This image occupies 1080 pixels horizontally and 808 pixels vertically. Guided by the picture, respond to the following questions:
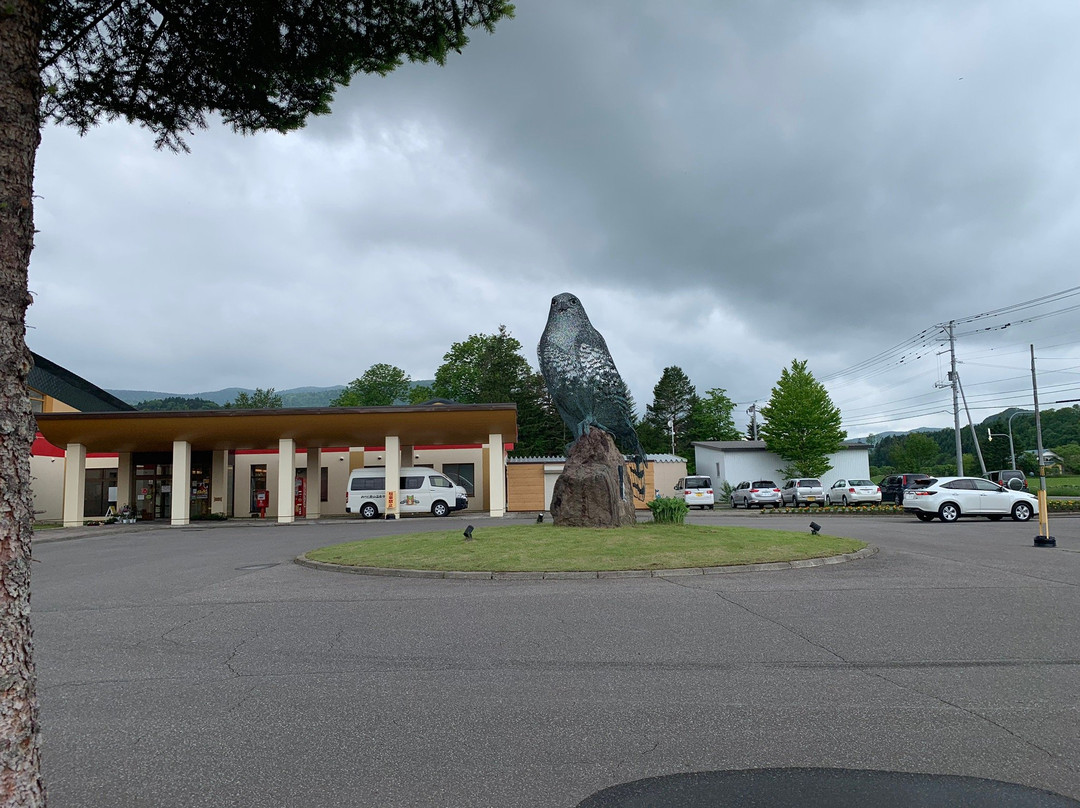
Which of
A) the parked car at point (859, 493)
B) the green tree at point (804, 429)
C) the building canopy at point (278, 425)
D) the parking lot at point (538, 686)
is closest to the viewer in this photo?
the parking lot at point (538, 686)

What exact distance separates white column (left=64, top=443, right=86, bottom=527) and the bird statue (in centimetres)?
2192

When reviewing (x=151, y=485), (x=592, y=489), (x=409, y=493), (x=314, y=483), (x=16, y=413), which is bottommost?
(x=409, y=493)

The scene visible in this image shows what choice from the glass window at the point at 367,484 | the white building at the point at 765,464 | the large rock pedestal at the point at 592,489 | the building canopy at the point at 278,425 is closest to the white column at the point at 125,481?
the building canopy at the point at 278,425

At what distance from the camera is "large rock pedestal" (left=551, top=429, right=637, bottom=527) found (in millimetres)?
16172

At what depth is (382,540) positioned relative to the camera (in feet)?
51.3

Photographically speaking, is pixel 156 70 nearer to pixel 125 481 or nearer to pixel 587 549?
pixel 587 549

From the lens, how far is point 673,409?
84312 mm

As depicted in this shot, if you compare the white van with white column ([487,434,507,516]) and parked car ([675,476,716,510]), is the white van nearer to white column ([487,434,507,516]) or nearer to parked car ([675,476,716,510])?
white column ([487,434,507,516])

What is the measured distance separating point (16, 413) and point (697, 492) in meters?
34.6

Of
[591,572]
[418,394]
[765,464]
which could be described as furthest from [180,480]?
[418,394]

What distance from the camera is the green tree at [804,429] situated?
45.4 meters

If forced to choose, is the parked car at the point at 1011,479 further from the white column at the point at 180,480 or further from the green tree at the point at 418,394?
the green tree at the point at 418,394

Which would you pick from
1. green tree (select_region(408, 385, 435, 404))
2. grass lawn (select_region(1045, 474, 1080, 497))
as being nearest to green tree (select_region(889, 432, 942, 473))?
grass lawn (select_region(1045, 474, 1080, 497))

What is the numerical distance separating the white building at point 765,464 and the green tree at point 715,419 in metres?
27.5
